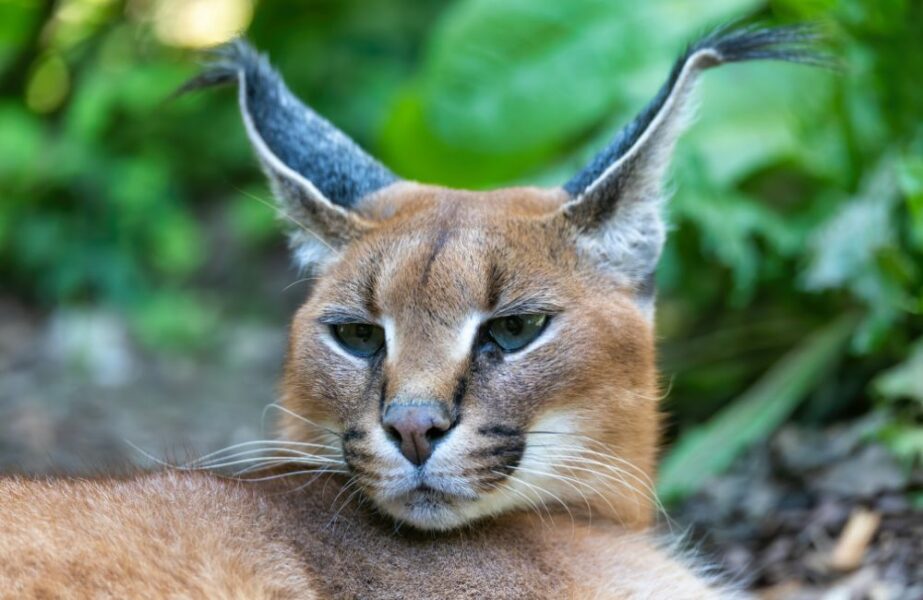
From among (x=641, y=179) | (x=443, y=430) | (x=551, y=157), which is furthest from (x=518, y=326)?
(x=551, y=157)

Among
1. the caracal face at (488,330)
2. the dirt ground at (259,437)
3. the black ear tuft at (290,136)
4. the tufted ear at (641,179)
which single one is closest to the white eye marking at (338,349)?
the caracal face at (488,330)

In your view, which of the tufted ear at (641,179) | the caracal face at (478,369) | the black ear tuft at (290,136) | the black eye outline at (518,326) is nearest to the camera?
the caracal face at (478,369)

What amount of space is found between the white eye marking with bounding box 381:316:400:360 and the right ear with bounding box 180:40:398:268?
1.87 feet

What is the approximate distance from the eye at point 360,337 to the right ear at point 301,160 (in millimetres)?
461

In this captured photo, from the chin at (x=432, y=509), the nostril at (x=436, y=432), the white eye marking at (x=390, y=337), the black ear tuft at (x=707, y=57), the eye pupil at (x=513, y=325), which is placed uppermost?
the black ear tuft at (x=707, y=57)

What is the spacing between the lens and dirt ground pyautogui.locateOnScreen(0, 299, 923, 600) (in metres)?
5.52

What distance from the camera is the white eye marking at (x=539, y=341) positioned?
4.18 m

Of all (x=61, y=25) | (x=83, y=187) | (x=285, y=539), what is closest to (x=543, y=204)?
(x=285, y=539)

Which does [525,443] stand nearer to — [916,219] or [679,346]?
[916,219]

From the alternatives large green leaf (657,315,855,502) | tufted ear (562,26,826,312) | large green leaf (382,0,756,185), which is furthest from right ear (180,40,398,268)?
large green leaf (382,0,756,185)

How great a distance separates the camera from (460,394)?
4.01 m

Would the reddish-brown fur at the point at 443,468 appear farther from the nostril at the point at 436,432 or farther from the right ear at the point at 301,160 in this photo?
the right ear at the point at 301,160

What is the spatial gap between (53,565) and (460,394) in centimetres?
135

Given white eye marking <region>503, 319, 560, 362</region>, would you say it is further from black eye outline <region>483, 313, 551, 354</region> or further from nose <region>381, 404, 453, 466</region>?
nose <region>381, 404, 453, 466</region>
